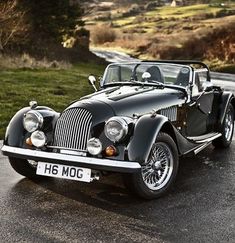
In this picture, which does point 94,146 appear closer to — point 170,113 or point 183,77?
point 170,113

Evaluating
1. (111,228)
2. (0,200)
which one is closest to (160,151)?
(111,228)

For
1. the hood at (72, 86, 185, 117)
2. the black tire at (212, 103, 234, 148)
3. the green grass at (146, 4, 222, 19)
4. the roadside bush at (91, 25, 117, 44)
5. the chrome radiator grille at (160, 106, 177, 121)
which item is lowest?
the black tire at (212, 103, 234, 148)

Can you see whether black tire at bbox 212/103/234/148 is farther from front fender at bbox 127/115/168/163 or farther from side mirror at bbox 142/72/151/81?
front fender at bbox 127/115/168/163

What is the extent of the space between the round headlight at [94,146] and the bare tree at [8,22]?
20.5m

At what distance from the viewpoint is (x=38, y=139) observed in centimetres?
557

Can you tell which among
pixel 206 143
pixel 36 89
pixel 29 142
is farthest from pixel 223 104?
pixel 36 89

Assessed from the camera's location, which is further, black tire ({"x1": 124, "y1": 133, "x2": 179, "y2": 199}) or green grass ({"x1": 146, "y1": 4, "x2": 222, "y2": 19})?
green grass ({"x1": 146, "y1": 4, "x2": 222, "y2": 19})

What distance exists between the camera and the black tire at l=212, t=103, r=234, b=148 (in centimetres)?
789

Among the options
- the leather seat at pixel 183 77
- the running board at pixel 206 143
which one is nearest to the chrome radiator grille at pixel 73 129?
the running board at pixel 206 143

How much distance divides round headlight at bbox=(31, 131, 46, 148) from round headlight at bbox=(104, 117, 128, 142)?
80cm

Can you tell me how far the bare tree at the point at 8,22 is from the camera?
24.7 meters

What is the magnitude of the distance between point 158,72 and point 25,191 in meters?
2.68

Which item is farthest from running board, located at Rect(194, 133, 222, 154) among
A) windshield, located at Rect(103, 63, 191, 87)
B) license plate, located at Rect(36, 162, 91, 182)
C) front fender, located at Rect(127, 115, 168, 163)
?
license plate, located at Rect(36, 162, 91, 182)

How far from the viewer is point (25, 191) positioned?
5.62 m
